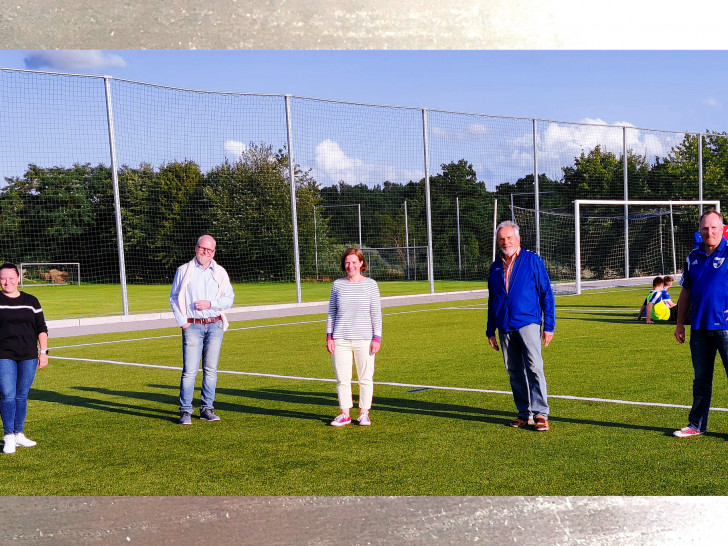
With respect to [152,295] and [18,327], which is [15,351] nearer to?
[18,327]

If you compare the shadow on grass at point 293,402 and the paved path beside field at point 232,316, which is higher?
the shadow on grass at point 293,402

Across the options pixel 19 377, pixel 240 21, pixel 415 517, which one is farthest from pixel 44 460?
pixel 240 21

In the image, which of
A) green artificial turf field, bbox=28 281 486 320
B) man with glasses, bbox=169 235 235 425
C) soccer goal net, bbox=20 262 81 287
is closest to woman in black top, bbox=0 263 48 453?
man with glasses, bbox=169 235 235 425

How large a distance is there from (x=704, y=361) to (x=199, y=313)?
4.20 metres

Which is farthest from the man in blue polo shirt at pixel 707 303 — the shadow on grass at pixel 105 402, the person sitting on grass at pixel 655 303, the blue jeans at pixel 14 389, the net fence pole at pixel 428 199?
the net fence pole at pixel 428 199

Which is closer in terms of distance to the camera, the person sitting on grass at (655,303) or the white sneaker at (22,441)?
the white sneaker at (22,441)

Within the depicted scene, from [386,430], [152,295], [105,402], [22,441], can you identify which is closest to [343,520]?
[386,430]

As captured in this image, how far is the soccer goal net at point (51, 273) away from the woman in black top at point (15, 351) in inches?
636

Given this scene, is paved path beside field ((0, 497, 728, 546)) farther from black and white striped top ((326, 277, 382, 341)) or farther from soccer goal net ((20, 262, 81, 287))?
soccer goal net ((20, 262, 81, 287))

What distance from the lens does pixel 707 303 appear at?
18.9ft

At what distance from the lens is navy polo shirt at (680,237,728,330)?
573cm

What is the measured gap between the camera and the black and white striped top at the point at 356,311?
22.4 ft

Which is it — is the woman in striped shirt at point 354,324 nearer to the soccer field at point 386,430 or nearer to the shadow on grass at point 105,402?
the soccer field at point 386,430

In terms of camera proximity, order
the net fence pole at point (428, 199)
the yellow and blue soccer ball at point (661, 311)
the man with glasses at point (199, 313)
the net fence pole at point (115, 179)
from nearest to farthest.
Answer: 1. the man with glasses at point (199, 313)
2. the yellow and blue soccer ball at point (661, 311)
3. the net fence pole at point (115, 179)
4. the net fence pole at point (428, 199)
